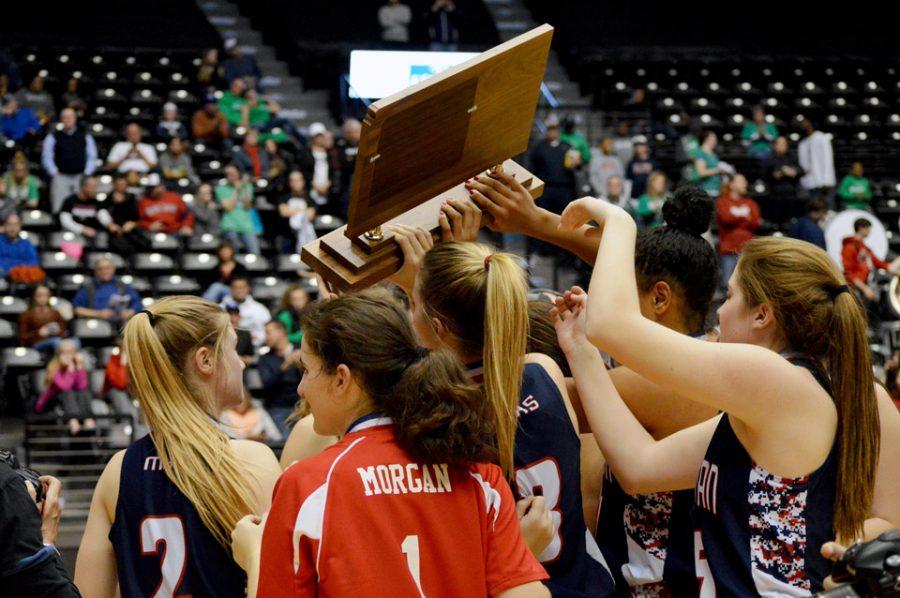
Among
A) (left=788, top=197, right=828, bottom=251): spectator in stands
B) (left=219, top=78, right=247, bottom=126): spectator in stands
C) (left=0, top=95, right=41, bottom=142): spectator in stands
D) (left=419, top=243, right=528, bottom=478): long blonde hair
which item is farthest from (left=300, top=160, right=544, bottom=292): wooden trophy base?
(left=219, top=78, right=247, bottom=126): spectator in stands

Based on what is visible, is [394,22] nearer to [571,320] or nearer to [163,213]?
[163,213]

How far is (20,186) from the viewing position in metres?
12.6

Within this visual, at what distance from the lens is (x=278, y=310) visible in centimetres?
1004

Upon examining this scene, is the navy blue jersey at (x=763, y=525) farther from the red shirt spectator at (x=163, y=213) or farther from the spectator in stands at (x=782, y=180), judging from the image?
the spectator in stands at (x=782, y=180)

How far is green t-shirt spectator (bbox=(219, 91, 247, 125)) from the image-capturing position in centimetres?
1516

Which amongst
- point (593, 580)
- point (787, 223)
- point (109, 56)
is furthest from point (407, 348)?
point (109, 56)

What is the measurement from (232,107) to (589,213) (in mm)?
13412

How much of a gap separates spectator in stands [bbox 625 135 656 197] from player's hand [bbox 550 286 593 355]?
450 inches

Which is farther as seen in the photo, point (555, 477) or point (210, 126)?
point (210, 126)

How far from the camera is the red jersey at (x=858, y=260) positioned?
1222 cm

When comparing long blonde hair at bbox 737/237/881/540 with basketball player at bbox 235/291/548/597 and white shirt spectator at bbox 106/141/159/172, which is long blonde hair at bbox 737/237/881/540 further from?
white shirt spectator at bbox 106/141/159/172

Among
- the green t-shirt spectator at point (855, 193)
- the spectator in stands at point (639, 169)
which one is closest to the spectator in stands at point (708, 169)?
the spectator in stands at point (639, 169)

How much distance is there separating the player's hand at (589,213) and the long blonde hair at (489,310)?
0.14m

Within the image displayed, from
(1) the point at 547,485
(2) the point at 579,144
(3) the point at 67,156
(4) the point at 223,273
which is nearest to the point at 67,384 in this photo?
(4) the point at 223,273
